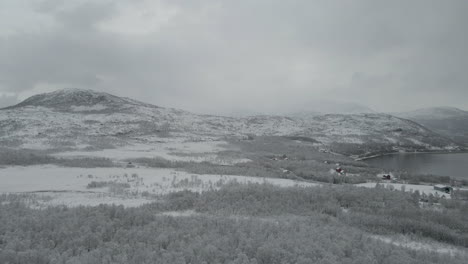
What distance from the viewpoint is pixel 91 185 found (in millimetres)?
13898

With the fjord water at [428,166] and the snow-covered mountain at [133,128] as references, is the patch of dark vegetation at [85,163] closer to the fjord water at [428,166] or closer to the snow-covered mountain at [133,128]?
the snow-covered mountain at [133,128]

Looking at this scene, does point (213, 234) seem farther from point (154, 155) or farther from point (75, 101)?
point (75, 101)

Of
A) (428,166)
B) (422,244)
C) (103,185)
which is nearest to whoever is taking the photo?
(422,244)

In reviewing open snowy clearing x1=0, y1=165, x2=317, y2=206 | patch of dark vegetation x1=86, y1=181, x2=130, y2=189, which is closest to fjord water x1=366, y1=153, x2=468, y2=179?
open snowy clearing x1=0, y1=165, x2=317, y2=206

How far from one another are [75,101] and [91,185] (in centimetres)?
10299

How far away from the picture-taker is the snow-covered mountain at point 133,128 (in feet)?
149

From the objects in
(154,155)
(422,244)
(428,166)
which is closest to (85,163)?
(154,155)

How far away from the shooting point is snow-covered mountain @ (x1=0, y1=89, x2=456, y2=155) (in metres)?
45.4

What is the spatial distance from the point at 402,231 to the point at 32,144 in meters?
39.5

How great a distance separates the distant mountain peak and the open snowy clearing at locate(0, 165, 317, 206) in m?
83.0

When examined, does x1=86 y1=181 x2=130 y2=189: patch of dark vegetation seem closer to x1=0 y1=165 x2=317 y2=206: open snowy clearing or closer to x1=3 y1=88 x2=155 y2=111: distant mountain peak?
x1=0 y1=165 x2=317 y2=206: open snowy clearing

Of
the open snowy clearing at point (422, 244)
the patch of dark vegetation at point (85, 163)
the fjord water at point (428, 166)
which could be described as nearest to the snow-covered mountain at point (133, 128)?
the fjord water at point (428, 166)

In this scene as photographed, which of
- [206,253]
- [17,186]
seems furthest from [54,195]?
[206,253]

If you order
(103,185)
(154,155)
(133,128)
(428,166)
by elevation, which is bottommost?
(428,166)
